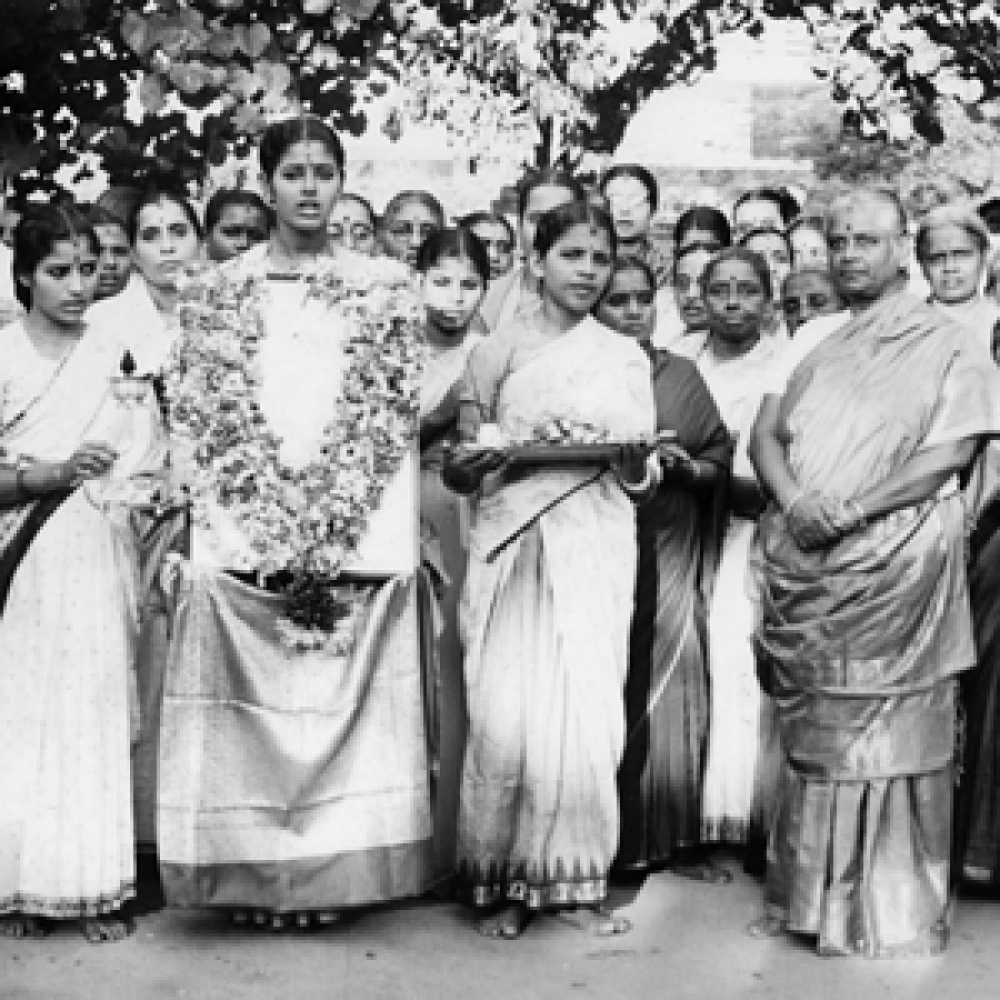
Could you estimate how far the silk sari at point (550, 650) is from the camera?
5770mm

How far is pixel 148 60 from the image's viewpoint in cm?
745

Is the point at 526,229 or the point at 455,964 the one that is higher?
the point at 526,229

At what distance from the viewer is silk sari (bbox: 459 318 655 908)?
577 centimetres

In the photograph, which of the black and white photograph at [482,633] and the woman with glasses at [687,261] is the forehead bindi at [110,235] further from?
the woman with glasses at [687,261]

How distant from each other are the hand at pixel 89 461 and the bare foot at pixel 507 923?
1.73 meters

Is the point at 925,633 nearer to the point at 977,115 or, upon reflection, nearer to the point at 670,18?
the point at 977,115

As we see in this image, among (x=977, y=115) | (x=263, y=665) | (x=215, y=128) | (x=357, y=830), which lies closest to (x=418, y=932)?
(x=357, y=830)

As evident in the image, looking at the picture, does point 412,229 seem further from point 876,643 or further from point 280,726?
point 876,643

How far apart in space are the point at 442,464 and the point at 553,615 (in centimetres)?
67

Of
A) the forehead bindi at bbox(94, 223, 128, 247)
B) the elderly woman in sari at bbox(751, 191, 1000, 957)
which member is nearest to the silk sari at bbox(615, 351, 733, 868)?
the elderly woman in sari at bbox(751, 191, 1000, 957)

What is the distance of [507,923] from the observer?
5.82 metres

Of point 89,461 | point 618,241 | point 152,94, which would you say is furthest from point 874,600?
point 152,94

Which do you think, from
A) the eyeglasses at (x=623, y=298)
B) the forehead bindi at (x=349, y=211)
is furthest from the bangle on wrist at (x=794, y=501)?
the forehead bindi at (x=349, y=211)

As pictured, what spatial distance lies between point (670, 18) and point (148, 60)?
3.05 meters
